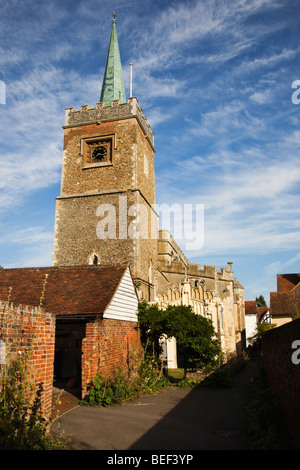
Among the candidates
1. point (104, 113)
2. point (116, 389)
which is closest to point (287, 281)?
point (104, 113)

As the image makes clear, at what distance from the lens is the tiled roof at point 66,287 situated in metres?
10.2

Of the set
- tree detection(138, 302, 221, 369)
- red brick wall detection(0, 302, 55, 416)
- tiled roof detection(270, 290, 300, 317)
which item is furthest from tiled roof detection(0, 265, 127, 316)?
tiled roof detection(270, 290, 300, 317)

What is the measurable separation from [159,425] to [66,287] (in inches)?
238

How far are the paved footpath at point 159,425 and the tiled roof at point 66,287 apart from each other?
9.31 feet

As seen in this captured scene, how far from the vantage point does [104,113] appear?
22.4 metres

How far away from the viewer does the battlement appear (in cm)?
2192

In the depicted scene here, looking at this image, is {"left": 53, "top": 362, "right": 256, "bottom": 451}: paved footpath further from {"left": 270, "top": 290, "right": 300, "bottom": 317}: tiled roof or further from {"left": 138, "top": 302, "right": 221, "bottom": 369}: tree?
{"left": 270, "top": 290, "right": 300, "bottom": 317}: tiled roof

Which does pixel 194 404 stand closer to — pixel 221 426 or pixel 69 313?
pixel 221 426

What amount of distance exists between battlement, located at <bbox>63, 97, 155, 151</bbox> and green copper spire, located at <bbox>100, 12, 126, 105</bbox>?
6.38 feet

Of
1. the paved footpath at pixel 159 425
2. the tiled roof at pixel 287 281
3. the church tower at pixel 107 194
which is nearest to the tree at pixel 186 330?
the paved footpath at pixel 159 425

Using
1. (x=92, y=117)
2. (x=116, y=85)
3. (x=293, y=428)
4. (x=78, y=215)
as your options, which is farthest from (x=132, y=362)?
(x=116, y=85)

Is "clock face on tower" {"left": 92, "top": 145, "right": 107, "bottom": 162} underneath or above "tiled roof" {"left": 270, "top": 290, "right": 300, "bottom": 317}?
above

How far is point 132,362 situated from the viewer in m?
11.1

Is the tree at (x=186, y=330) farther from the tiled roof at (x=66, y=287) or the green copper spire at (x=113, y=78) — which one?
the green copper spire at (x=113, y=78)
